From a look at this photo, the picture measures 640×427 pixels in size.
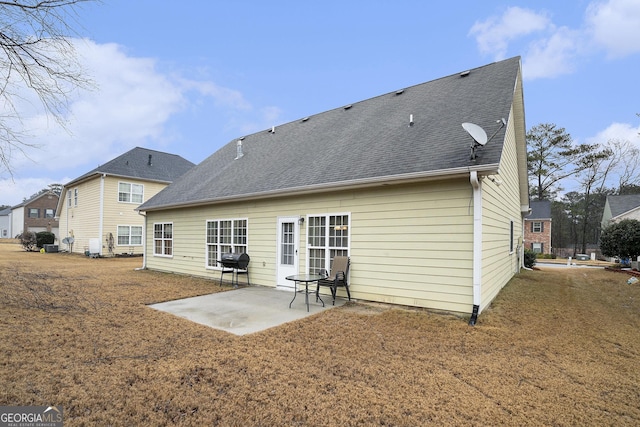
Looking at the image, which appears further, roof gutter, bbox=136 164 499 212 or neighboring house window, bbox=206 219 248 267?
neighboring house window, bbox=206 219 248 267

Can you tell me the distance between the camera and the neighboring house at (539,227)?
1180 inches

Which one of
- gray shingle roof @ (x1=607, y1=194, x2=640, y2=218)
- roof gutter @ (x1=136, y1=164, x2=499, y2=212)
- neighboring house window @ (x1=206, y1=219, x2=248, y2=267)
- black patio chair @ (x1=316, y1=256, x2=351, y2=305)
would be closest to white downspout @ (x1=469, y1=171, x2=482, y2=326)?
roof gutter @ (x1=136, y1=164, x2=499, y2=212)

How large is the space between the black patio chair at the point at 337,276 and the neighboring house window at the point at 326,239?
27 cm

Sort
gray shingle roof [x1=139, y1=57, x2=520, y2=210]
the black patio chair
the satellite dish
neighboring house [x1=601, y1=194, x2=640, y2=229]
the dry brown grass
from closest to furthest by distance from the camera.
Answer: the dry brown grass < the satellite dish < gray shingle roof [x1=139, y1=57, x2=520, y2=210] < the black patio chair < neighboring house [x1=601, y1=194, x2=640, y2=229]

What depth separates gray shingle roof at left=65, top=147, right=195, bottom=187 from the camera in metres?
20.1

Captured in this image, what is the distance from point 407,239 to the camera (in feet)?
20.2

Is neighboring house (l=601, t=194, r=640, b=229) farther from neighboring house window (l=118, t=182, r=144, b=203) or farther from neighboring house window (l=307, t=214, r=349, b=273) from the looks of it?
neighboring house window (l=118, t=182, r=144, b=203)

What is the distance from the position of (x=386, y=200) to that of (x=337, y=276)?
6.02ft

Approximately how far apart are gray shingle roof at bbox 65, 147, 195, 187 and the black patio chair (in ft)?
60.4

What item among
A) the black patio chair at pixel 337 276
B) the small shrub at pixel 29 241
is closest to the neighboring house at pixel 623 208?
the black patio chair at pixel 337 276

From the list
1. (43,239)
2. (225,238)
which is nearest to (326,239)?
(225,238)

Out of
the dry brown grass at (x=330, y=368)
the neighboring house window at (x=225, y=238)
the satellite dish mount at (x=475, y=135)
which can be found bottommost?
the dry brown grass at (x=330, y=368)

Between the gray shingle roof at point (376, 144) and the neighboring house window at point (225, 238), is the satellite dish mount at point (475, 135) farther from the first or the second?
the neighboring house window at point (225, 238)

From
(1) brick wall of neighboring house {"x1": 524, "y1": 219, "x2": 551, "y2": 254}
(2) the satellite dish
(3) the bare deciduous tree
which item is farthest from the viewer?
(1) brick wall of neighboring house {"x1": 524, "y1": 219, "x2": 551, "y2": 254}
